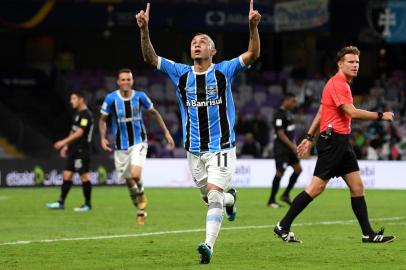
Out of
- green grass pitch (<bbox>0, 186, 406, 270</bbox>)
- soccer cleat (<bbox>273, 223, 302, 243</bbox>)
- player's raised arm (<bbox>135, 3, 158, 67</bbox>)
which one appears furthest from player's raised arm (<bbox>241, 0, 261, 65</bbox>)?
soccer cleat (<bbox>273, 223, 302, 243</bbox>)

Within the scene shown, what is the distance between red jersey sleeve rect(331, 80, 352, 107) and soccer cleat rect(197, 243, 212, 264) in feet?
9.65

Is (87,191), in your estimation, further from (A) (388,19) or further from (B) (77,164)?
(A) (388,19)

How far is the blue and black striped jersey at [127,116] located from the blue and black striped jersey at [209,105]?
6.06 metres

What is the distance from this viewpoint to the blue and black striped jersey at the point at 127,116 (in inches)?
701

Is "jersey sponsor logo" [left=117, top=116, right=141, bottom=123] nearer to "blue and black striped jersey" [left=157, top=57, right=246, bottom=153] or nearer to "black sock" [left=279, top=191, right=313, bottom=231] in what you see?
"black sock" [left=279, top=191, right=313, bottom=231]

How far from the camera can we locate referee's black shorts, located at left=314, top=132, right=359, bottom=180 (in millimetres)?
13172

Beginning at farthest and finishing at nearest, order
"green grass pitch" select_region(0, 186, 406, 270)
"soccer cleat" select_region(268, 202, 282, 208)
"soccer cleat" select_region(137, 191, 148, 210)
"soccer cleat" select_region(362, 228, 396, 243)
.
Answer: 1. "soccer cleat" select_region(268, 202, 282, 208)
2. "soccer cleat" select_region(137, 191, 148, 210)
3. "soccer cleat" select_region(362, 228, 396, 243)
4. "green grass pitch" select_region(0, 186, 406, 270)

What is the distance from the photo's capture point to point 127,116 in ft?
58.5

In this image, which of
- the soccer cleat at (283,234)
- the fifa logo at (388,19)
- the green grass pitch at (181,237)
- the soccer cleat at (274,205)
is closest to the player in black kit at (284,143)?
the soccer cleat at (274,205)

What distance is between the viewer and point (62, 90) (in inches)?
1470

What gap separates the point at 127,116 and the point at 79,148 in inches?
135

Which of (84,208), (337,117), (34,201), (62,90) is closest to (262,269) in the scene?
(337,117)

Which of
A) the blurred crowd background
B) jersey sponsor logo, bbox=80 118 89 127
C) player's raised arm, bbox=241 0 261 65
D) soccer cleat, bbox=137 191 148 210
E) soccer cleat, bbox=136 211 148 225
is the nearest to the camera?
player's raised arm, bbox=241 0 261 65

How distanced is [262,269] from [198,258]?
3.80ft
